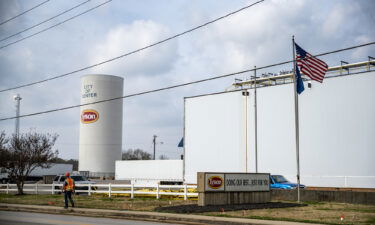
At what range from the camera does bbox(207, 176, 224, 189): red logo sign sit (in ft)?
74.1

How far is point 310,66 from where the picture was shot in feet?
94.6

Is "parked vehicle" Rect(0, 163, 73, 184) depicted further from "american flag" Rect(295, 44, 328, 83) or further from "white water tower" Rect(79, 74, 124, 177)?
"american flag" Rect(295, 44, 328, 83)

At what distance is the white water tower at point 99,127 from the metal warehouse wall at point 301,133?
38.4 m

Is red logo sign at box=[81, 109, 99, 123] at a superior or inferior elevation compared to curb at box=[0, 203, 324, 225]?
superior

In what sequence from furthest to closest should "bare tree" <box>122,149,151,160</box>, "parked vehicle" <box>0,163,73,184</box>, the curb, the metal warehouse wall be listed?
"bare tree" <box>122,149,151,160</box> → "parked vehicle" <box>0,163,73,184</box> → the metal warehouse wall → the curb

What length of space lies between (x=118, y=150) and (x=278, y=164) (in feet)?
166

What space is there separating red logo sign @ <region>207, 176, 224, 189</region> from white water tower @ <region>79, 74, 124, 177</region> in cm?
6236

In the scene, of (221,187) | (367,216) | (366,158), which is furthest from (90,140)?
(367,216)

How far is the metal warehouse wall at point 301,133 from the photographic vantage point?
1390 inches

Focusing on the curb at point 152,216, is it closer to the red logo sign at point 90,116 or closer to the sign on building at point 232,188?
the sign on building at point 232,188

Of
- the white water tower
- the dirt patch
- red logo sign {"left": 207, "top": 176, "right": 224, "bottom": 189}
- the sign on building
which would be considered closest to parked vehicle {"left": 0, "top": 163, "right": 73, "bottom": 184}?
the white water tower

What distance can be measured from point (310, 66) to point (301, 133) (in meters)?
11.1

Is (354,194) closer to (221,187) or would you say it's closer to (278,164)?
(221,187)

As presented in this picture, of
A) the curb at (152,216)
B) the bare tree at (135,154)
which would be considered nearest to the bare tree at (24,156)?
the curb at (152,216)
